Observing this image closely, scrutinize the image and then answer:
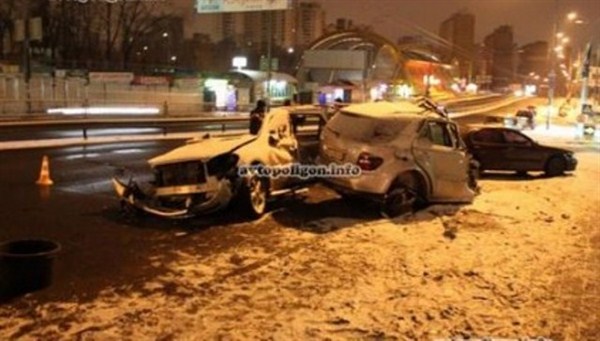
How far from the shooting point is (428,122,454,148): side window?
12.6 metres

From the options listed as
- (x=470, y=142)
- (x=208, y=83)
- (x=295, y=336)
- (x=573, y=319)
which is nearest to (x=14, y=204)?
(x=295, y=336)

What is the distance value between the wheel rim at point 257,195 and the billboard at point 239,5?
23.7 meters

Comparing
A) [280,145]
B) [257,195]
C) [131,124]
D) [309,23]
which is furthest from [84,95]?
[309,23]

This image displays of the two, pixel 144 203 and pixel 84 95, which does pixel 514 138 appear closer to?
pixel 144 203

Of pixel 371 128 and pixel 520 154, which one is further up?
pixel 371 128

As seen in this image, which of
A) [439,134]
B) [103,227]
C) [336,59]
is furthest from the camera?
[336,59]

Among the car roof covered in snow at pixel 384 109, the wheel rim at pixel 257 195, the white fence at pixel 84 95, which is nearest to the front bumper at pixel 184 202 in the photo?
the wheel rim at pixel 257 195

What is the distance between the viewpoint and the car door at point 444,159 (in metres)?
12.4

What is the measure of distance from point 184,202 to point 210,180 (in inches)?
20.7

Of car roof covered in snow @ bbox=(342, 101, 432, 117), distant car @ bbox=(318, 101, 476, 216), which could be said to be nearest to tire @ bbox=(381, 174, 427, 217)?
distant car @ bbox=(318, 101, 476, 216)

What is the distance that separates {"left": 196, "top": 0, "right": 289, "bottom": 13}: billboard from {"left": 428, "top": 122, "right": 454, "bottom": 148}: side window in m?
22.4

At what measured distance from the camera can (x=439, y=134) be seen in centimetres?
1281

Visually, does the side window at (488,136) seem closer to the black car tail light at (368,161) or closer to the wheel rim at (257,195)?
the black car tail light at (368,161)

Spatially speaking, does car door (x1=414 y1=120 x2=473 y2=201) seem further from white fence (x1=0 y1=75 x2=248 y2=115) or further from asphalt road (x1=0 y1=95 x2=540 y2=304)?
white fence (x1=0 y1=75 x2=248 y2=115)
